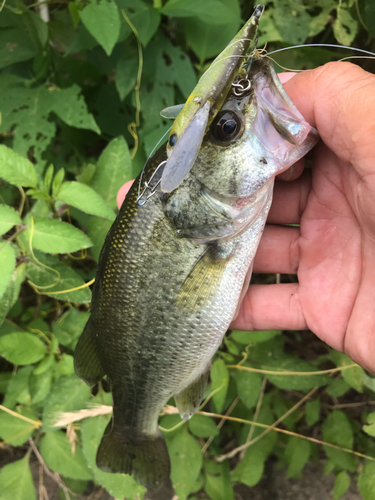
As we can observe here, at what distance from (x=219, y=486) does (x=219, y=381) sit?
0.70 metres

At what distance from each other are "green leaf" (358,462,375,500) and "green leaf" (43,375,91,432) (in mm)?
1263

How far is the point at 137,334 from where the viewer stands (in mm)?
1155

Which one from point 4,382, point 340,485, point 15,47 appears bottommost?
point 340,485

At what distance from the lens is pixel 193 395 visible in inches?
54.3

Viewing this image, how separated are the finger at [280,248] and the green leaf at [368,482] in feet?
2.96

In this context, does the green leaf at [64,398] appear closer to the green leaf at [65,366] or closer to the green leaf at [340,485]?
the green leaf at [65,366]

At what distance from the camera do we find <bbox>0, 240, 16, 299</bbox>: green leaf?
3.30 ft

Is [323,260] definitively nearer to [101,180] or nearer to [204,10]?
[101,180]

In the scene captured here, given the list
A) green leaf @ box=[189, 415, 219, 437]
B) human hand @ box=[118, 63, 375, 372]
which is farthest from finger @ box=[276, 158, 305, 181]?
green leaf @ box=[189, 415, 219, 437]

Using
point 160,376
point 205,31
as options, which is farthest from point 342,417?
point 205,31

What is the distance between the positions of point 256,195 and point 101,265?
0.63 metres

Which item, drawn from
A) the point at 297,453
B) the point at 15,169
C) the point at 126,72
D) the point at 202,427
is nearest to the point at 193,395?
the point at 202,427

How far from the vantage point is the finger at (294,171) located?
1.17m

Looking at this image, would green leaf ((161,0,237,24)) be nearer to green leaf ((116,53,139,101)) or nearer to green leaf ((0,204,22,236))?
green leaf ((116,53,139,101))
